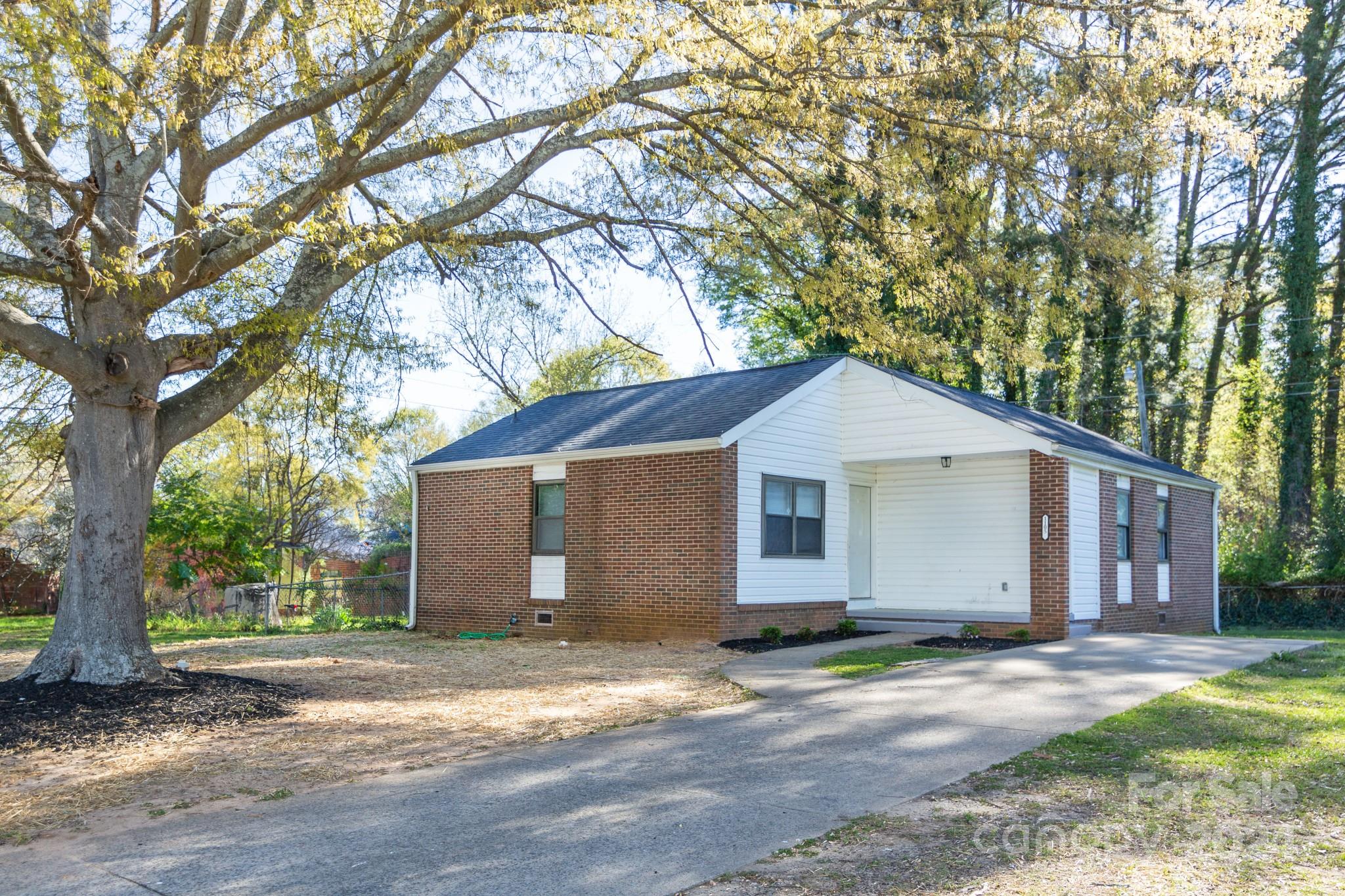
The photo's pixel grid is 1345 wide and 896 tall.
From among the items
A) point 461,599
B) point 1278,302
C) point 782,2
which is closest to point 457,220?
point 782,2

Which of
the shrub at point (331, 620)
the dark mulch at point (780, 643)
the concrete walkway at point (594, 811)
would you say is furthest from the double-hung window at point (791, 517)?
the shrub at point (331, 620)

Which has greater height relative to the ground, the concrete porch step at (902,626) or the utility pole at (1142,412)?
the utility pole at (1142,412)

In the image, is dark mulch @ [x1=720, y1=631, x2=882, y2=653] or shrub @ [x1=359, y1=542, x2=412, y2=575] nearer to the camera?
dark mulch @ [x1=720, y1=631, x2=882, y2=653]

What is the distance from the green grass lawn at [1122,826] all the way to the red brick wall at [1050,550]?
23.4 ft

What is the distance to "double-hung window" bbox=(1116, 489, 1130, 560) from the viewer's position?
16969mm

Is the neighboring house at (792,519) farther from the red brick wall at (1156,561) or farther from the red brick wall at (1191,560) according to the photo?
the red brick wall at (1191,560)

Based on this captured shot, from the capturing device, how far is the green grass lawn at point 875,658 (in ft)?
36.8

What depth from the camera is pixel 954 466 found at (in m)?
16.6

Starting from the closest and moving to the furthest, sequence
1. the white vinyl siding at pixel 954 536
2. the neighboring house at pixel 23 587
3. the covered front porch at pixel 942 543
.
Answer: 1. the covered front porch at pixel 942 543
2. the white vinyl siding at pixel 954 536
3. the neighboring house at pixel 23 587

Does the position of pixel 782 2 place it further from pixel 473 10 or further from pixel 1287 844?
pixel 1287 844

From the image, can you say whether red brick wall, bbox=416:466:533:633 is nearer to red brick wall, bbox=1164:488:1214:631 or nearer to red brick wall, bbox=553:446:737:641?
red brick wall, bbox=553:446:737:641

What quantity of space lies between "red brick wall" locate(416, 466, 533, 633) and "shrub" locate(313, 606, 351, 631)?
234 cm

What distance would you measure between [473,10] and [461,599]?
1180 centimetres

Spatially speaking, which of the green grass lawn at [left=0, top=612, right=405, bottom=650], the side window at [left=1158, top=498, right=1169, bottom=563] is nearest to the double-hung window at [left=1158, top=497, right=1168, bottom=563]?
the side window at [left=1158, top=498, right=1169, bottom=563]
